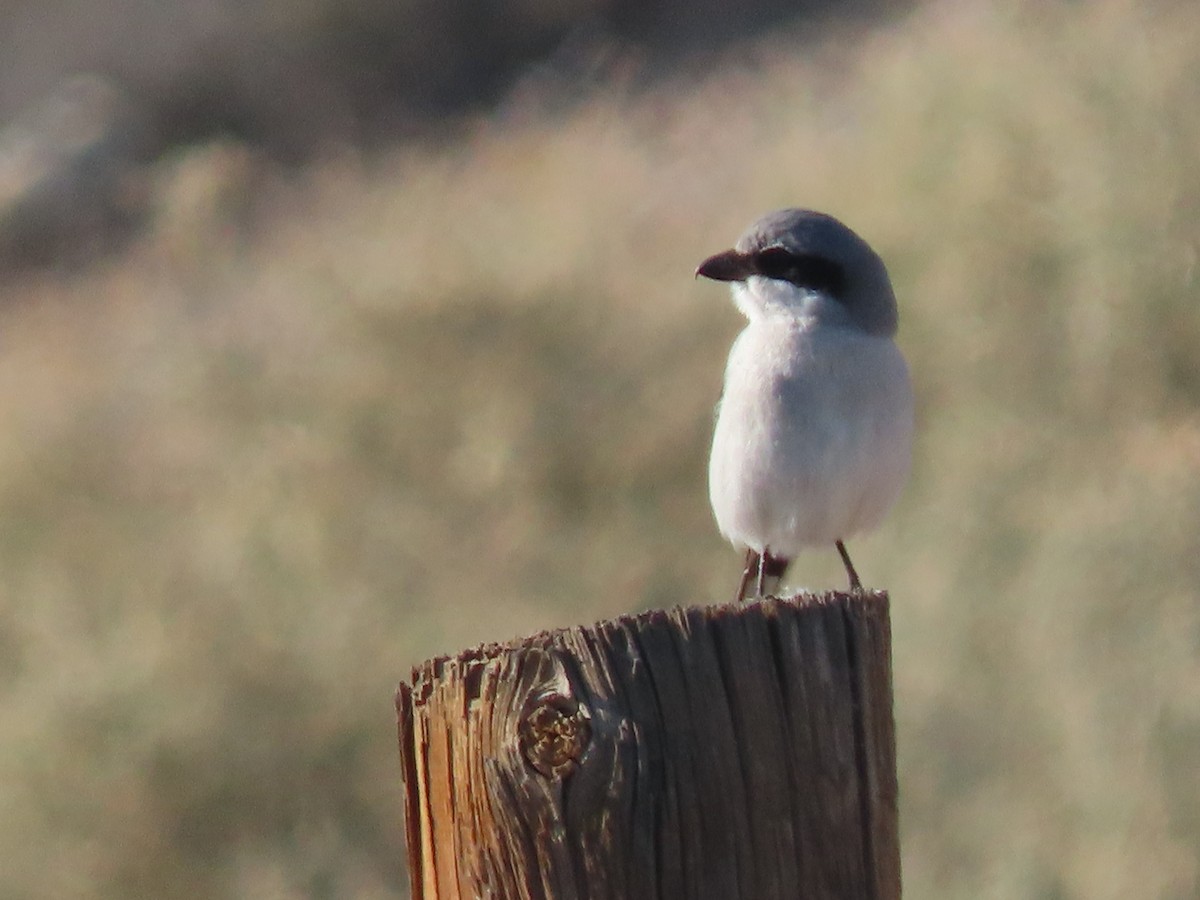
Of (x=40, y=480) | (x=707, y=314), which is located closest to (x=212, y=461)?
(x=40, y=480)

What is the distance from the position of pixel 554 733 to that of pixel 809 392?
2.62m

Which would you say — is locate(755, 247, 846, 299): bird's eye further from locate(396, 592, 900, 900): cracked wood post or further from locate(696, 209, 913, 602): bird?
locate(396, 592, 900, 900): cracked wood post

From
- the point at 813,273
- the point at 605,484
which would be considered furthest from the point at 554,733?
the point at 605,484

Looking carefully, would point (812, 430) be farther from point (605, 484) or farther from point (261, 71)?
point (261, 71)

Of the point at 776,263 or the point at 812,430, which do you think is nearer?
the point at 812,430

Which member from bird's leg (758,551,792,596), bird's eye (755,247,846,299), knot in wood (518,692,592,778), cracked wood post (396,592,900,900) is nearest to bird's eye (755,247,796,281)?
bird's eye (755,247,846,299)

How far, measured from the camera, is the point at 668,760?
2299 mm

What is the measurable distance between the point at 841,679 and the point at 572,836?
0.42 meters

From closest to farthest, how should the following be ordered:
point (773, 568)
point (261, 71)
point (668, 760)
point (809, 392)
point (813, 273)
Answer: point (668, 760), point (809, 392), point (813, 273), point (773, 568), point (261, 71)

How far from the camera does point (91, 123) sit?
21641 millimetres

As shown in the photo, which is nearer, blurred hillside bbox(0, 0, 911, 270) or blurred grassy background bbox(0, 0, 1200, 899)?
blurred grassy background bbox(0, 0, 1200, 899)

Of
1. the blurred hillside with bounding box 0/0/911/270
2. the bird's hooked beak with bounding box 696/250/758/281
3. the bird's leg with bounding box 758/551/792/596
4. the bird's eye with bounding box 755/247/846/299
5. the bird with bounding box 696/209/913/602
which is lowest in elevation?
the bird's leg with bounding box 758/551/792/596

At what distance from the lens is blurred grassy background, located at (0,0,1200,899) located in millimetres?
7906

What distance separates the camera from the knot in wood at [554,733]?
2.29 metres
